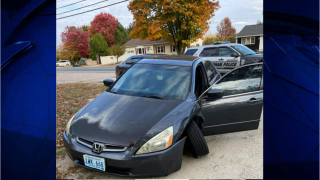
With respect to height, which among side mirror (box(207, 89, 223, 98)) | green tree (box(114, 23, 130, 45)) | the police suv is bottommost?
side mirror (box(207, 89, 223, 98))

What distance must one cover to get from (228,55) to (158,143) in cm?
836

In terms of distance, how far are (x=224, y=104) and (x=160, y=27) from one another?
32.1 feet

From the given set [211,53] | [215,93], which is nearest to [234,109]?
[215,93]

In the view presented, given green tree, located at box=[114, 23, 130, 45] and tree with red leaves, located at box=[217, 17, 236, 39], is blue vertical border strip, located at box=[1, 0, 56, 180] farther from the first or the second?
green tree, located at box=[114, 23, 130, 45]

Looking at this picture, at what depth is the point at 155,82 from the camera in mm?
3689

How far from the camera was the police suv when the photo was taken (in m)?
9.54

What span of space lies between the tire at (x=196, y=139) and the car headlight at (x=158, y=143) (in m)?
0.55

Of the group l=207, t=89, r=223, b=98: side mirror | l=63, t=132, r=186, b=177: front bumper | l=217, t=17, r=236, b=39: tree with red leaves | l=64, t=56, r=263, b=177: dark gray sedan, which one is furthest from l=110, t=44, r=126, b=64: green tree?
l=63, t=132, r=186, b=177: front bumper

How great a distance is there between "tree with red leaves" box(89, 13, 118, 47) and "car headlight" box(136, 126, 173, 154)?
33.0 m

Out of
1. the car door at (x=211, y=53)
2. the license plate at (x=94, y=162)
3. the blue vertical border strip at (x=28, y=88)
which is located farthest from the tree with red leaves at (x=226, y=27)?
the license plate at (x=94, y=162)

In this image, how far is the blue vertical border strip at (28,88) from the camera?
8.48ft

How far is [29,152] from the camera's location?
2.79 m

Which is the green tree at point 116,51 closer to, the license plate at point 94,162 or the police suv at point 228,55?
the police suv at point 228,55

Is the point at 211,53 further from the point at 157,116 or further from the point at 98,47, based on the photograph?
the point at 98,47
